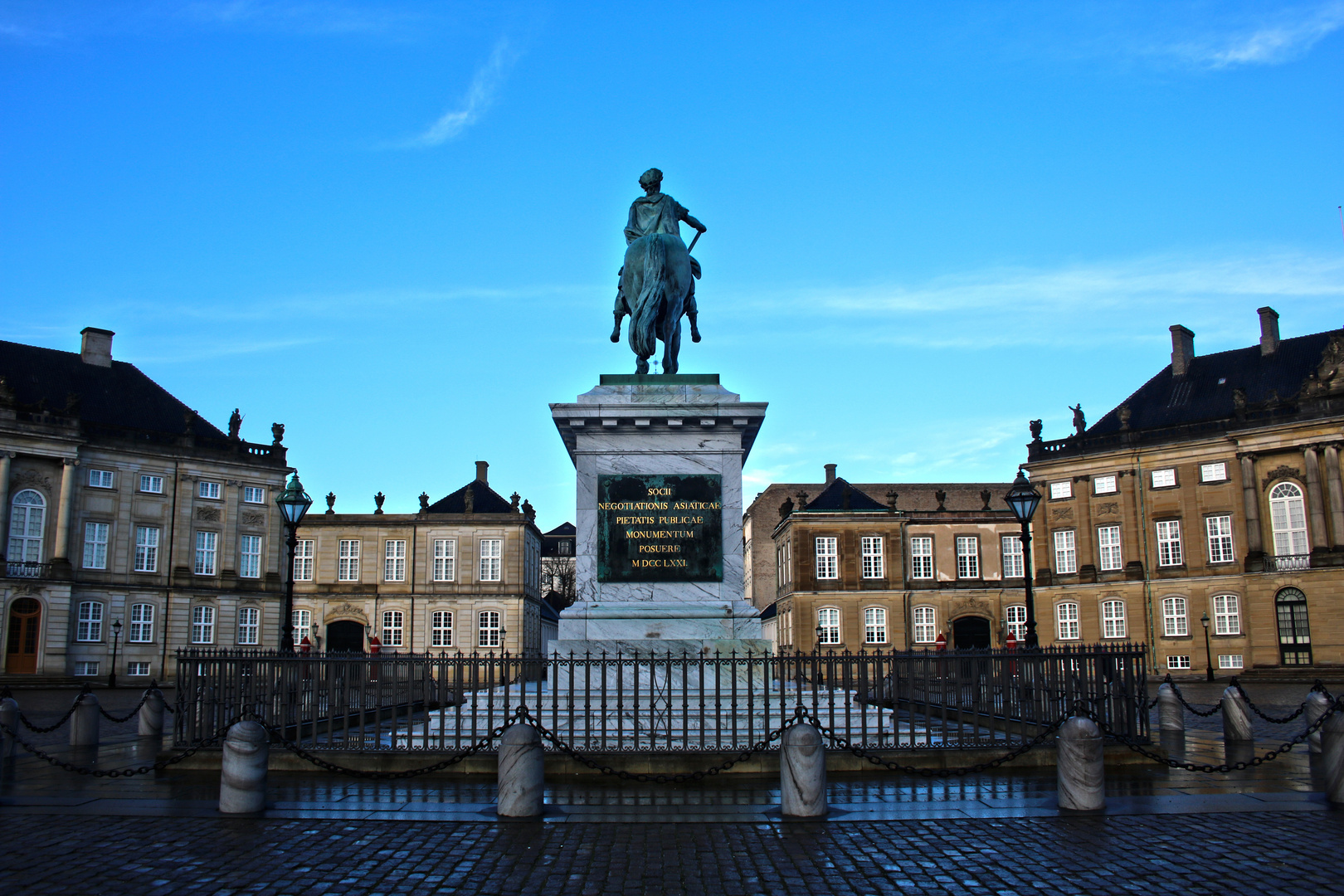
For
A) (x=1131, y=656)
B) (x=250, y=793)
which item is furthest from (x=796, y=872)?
(x=1131, y=656)

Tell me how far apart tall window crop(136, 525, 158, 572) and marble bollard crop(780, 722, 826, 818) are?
1928 inches

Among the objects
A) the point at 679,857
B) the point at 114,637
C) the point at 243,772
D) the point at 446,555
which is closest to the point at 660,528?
the point at 243,772

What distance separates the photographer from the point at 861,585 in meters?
60.3

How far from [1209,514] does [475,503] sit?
42285mm

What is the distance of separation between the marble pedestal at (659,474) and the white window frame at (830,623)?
46424 mm

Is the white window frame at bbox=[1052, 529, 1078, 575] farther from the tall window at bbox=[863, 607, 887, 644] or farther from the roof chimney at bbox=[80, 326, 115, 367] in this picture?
the roof chimney at bbox=[80, 326, 115, 367]

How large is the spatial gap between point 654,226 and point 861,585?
47.2 meters

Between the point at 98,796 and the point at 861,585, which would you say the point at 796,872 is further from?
the point at 861,585

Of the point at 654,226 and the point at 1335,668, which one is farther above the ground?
the point at 654,226

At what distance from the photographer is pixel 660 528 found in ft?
46.6

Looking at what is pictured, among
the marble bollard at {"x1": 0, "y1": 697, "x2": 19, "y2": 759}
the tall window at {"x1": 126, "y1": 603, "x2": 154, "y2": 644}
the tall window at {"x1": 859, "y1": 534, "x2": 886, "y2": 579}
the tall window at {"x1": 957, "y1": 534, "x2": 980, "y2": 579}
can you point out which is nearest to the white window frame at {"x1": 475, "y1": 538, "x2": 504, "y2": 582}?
the tall window at {"x1": 126, "y1": 603, "x2": 154, "y2": 644}

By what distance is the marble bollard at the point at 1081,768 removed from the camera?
913 centimetres

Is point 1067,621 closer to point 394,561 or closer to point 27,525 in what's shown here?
point 394,561

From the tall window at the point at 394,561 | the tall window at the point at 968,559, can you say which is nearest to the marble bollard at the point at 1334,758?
the tall window at the point at 968,559
